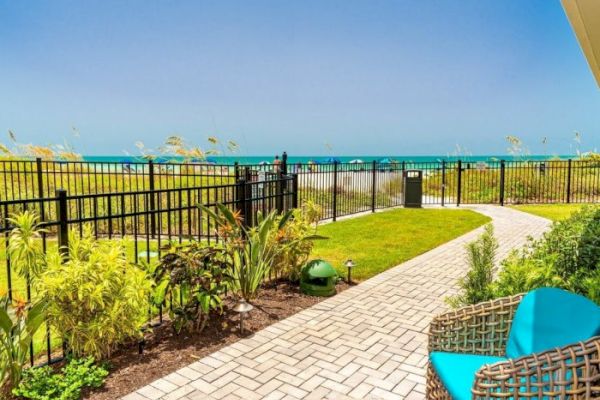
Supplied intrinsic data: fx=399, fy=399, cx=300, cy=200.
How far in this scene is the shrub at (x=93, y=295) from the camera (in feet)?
9.57

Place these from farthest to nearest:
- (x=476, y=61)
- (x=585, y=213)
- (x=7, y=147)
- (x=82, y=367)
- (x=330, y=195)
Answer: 1. (x=476, y=61)
2. (x=7, y=147)
3. (x=330, y=195)
4. (x=585, y=213)
5. (x=82, y=367)

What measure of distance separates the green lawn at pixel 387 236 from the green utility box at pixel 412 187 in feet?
2.96

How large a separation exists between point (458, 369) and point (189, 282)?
250 centimetres

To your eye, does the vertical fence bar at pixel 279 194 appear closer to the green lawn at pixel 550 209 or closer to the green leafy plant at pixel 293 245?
the green leafy plant at pixel 293 245

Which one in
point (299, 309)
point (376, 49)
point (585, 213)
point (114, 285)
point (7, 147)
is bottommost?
point (299, 309)

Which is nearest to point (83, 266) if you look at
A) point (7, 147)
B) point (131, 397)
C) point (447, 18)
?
point (131, 397)

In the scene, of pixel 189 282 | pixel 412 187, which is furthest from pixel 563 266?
pixel 412 187

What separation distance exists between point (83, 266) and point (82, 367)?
77 centimetres

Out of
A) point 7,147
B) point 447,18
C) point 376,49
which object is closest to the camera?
point 447,18

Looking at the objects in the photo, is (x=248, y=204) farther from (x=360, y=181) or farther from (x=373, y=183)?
(x=373, y=183)

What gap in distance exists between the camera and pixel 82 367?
301 centimetres

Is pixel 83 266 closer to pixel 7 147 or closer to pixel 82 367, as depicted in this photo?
pixel 82 367

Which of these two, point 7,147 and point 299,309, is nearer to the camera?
point 299,309

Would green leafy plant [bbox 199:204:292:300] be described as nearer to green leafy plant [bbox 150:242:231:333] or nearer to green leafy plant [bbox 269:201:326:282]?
green leafy plant [bbox 269:201:326:282]
